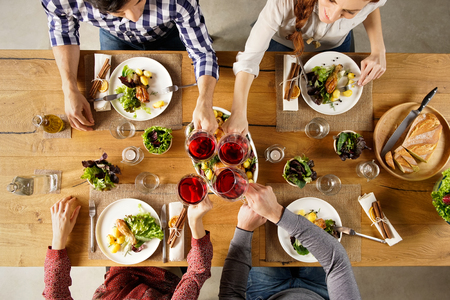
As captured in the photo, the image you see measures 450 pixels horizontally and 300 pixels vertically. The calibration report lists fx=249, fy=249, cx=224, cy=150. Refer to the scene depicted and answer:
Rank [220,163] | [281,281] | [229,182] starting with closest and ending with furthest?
1. [229,182]
2. [220,163]
3. [281,281]

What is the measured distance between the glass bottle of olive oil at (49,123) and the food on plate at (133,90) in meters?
0.37

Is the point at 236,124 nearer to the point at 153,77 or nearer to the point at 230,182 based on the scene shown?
the point at 230,182

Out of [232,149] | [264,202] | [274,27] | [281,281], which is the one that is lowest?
[281,281]

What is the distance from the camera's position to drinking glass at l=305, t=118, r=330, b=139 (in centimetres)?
140

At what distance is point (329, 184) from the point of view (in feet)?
4.61

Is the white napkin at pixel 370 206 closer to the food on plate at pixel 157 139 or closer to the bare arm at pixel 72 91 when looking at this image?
the food on plate at pixel 157 139

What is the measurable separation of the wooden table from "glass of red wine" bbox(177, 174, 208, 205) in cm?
28

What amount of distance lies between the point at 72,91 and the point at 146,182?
643 mm

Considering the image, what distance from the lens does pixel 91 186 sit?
1.41 m

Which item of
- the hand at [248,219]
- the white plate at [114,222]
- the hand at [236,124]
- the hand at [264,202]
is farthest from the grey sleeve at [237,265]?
the hand at [236,124]

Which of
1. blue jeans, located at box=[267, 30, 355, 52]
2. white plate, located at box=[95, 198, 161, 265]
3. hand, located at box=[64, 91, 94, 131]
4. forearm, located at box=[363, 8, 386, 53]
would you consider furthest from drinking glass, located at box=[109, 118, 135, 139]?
forearm, located at box=[363, 8, 386, 53]

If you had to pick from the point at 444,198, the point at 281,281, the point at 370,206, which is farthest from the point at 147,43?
the point at 444,198

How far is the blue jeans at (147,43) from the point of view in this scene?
1.79m

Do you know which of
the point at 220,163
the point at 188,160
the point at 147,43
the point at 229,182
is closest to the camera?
the point at 229,182
